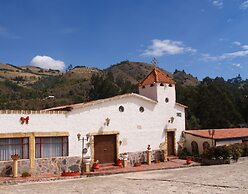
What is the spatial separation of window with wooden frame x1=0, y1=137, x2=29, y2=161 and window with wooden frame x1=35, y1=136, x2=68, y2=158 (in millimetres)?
690

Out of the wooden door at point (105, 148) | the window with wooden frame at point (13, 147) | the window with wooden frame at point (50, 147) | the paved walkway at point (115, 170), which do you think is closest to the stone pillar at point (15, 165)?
the paved walkway at point (115, 170)

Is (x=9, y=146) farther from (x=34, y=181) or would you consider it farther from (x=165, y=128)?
(x=165, y=128)

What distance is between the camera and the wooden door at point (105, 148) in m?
23.5

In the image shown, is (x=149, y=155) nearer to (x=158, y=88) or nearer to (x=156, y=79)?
(x=158, y=88)

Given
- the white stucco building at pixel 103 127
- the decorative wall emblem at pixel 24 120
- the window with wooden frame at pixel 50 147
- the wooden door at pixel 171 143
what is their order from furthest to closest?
the wooden door at pixel 171 143, the window with wooden frame at pixel 50 147, the white stucco building at pixel 103 127, the decorative wall emblem at pixel 24 120

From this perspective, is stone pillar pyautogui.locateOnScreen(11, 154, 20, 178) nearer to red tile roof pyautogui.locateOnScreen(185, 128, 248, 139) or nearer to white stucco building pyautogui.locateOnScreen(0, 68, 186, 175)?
white stucco building pyautogui.locateOnScreen(0, 68, 186, 175)

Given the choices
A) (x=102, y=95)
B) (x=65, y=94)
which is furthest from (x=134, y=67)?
(x=102, y=95)

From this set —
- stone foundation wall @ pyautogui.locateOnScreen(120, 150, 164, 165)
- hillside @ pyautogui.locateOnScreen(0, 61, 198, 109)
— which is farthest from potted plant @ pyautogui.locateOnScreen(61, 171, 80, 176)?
hillside @ pyautogui.locateOnScreen(0, 61, 198, 109)

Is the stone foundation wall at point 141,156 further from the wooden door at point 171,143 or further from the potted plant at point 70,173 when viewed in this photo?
the potted plant at point 70,173

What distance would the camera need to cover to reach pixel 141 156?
25484mm

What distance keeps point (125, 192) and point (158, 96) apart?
13517 millimetres

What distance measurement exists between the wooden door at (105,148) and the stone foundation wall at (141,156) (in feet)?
4.55

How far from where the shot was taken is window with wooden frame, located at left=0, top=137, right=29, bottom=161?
1965 cm

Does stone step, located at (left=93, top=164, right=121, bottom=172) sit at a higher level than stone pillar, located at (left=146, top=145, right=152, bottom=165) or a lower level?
lower
